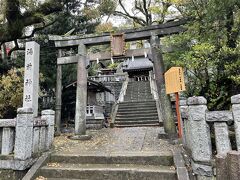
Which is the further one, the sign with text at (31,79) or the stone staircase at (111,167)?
the sign with text at (31,79)

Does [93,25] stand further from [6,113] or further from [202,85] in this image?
[202,85]

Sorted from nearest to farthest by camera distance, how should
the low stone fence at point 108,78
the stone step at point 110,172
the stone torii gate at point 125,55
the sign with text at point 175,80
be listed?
the stone step at point 110,172 < the sign with text at point 175,80 < the stone torii gate at point 125,55 < the low stone fence at point 108,78

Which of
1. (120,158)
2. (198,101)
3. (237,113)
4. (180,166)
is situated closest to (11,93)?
(120,158)

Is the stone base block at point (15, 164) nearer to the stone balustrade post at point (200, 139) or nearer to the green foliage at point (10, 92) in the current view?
the stone balustrade post at point (200, 139)

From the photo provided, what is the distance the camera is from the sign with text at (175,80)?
6664mm

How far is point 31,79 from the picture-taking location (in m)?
6.95

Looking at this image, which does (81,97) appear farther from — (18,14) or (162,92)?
(18,14)

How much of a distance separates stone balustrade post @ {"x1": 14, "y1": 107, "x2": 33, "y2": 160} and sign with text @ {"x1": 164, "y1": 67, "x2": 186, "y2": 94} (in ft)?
14.1

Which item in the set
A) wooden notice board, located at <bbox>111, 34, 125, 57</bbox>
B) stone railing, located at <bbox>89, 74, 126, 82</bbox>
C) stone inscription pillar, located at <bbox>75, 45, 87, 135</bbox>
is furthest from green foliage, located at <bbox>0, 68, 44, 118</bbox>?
stone railing, located at <bbox>89, 74, 126, 82</bbox>

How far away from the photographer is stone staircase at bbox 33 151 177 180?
5051mm

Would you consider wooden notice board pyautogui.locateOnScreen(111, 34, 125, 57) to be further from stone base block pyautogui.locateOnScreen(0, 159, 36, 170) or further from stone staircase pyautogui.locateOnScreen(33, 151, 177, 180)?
stone base block pyautogui.locateOnScreen(0, 159, 36, 170)

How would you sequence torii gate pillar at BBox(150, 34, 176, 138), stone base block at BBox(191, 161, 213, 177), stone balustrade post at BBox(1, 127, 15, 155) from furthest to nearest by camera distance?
torii gate pillar at BBox(150, 34, 176, 138) < stone balustrade post at BBox(1, 127, 15, 155) < stone base block at BBox(191, 161, 213, 177)

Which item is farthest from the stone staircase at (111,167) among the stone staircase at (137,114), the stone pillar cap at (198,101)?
the stone staircase at (137,114)

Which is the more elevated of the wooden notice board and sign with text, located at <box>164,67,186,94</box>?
the wooden notice board
